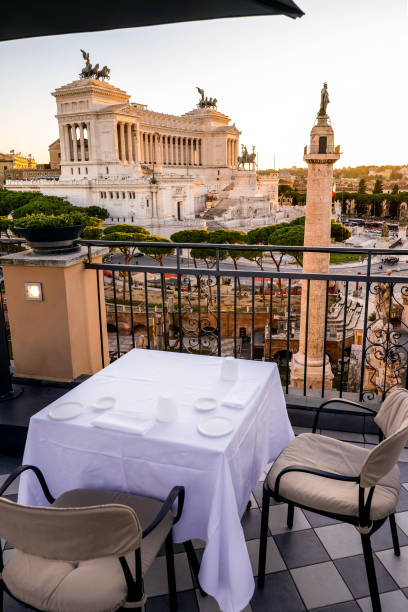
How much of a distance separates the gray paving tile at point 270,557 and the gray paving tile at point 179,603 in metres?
0.32

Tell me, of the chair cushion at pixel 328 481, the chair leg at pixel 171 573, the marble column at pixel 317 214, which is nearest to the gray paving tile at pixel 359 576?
the chair cushion at pixel 328 481

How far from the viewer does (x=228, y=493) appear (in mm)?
1719

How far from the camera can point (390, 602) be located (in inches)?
78.0

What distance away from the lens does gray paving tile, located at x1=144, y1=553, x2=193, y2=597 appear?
2.09 m

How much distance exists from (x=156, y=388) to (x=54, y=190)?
52.5 metres

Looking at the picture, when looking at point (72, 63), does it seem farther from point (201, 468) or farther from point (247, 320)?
point (201, 468)

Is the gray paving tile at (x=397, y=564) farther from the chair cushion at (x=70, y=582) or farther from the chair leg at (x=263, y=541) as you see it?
the chair cushion at (x=70, y=582)

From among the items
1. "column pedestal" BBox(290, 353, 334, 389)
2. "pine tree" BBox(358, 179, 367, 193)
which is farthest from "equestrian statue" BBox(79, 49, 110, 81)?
"column pedestal" BBox(290, 353, 334, 389)

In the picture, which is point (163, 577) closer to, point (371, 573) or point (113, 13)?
point (371, 573)

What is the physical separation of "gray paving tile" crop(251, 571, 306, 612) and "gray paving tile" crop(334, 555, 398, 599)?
254mm

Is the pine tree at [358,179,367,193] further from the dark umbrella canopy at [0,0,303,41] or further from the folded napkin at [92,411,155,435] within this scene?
the folded napkin at [92,411,155,435]

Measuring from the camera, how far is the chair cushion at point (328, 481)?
1.91 meters

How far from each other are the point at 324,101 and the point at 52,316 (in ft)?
31.2

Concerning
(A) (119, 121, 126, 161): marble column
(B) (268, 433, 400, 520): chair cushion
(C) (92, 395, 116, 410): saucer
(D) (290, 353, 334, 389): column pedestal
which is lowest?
(D) (290, 353, 334, 389): column pedestal
